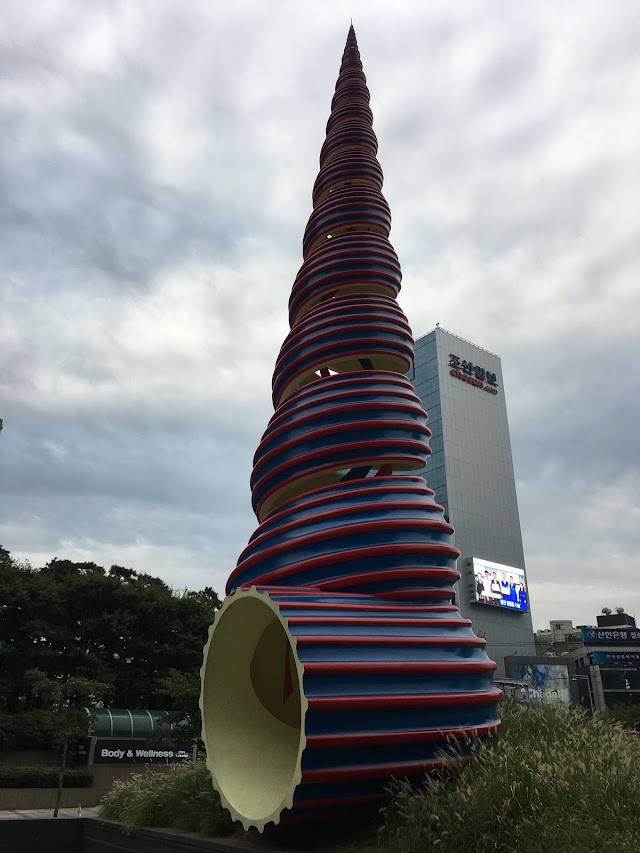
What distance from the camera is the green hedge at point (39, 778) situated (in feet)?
103

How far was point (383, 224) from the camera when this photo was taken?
18.3 meters

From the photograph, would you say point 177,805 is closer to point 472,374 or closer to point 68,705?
point 68,705

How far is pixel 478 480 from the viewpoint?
259 ft

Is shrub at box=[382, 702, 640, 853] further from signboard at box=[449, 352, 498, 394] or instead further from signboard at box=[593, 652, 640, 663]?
signboard at box=[449, 352, 498, 394]

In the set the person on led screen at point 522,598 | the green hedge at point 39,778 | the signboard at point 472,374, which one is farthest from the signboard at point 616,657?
the green hedge at point 39,778

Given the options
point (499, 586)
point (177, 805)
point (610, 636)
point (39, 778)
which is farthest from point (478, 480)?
point (177, 805)

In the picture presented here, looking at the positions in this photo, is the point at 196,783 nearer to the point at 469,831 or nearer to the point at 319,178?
the point at 469,831

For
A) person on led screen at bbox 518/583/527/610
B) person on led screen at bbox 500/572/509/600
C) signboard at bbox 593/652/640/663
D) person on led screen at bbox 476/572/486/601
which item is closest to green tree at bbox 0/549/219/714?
person on led screen at bbox 476/572/486/601

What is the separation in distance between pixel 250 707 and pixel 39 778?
84.3 feet

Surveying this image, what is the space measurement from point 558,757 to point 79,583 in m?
38.4

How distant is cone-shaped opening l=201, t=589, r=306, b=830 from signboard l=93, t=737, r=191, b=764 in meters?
24.7

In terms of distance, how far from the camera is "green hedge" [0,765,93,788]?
3125 cm

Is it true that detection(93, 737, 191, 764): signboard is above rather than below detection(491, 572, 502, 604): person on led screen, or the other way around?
below

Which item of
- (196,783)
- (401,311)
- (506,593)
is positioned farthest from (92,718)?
(506,593)
